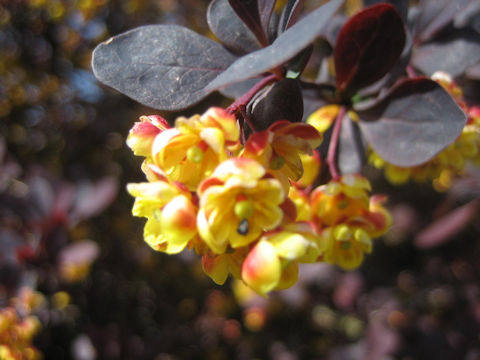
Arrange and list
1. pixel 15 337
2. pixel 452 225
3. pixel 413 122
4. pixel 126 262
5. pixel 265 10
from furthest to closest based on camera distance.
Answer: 1. pixel 126 262
2. pixel 452 225
3. pixel 15 337
4. pixel 413 122
5. pixel 265 10

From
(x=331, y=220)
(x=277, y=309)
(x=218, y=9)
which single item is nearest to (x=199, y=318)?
(x=277, y=309)

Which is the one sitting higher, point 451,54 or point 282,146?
point 282,146

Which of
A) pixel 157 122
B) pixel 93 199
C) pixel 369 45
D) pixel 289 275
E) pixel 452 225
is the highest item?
pixel 157 122

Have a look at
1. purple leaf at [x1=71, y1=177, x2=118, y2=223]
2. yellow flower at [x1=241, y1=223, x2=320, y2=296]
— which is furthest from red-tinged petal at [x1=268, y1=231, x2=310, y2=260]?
purple leaf at [x1=71, y1=177, x2=118, y2=223]

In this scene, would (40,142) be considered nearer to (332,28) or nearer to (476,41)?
(332,28)

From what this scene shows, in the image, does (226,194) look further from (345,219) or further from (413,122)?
(413,122)

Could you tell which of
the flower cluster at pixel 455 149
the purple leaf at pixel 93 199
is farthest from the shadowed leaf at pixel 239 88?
the purple leaf at pixel 93 199

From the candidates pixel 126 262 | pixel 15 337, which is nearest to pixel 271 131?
pixel 15 337
